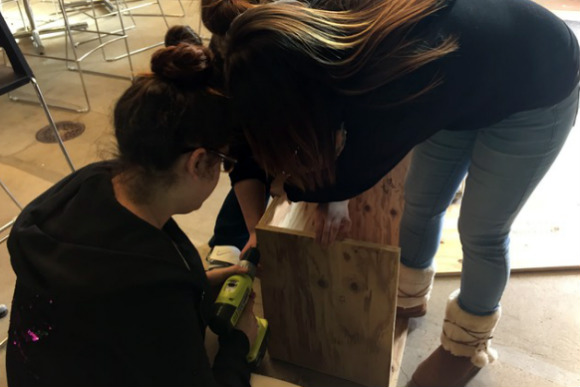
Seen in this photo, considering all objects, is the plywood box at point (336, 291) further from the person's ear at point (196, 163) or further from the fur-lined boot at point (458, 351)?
the person's ear at point (196, 163)

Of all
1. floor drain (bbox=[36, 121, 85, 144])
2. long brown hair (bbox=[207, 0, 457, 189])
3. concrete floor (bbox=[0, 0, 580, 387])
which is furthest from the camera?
floor drain (bbox=[36, 121, 85, 144])

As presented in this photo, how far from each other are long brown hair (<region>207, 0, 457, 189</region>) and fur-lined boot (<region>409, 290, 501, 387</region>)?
0.63m

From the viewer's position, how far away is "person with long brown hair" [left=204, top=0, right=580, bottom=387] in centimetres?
64

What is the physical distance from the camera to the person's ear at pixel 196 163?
28.5 inches

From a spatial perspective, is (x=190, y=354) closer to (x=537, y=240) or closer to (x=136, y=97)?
(x=136, y=97)

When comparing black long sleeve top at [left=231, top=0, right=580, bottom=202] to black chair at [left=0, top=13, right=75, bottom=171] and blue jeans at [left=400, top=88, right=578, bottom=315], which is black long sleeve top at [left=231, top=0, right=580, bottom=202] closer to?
blue jeans at [left=400, top=88, right=578, bottom=315]

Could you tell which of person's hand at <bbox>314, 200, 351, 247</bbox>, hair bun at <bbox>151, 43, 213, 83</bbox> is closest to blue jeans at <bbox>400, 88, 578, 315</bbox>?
person's hand at <bbox>314, 200, 351, 247</bbox>

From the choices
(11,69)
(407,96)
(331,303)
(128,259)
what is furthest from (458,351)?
(11,69)

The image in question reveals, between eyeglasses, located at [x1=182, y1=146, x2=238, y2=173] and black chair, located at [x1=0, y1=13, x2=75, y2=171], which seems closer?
eyeglasses, located at [x1=182, y1=146, x2=238, y2=173]

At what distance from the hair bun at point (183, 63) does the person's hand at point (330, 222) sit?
37cm

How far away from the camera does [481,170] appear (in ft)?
3.01

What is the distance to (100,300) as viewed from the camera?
648 mm

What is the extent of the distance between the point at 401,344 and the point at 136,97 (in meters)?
0.97

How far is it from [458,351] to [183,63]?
0.91m
